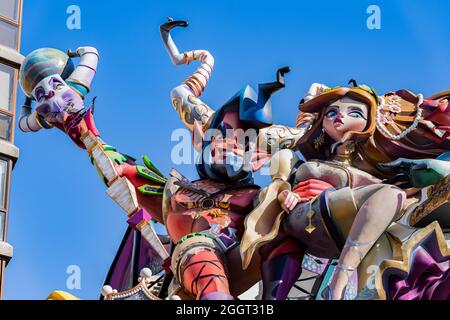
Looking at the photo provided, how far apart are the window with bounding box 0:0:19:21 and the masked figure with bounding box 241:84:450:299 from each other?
3.67m

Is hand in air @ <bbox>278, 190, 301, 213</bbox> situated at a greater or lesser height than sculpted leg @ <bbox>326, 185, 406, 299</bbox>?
greater

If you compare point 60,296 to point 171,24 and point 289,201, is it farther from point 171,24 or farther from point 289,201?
point 171,24

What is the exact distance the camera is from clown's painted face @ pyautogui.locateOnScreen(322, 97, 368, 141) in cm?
1332

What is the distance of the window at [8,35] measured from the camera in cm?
1576

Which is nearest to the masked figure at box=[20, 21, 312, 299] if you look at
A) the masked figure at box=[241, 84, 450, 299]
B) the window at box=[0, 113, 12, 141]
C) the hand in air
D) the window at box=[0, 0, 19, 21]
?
the window at box=[0, 113, 12, 141]

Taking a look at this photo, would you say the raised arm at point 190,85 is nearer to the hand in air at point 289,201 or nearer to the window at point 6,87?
the window at point 6,87

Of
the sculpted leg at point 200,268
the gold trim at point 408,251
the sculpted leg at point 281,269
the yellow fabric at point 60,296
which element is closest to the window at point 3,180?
the sculpted leg at point 200,268

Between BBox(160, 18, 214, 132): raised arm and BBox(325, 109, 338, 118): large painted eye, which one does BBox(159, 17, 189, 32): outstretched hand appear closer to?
BBox(160, 18, 214, 132): raised arm

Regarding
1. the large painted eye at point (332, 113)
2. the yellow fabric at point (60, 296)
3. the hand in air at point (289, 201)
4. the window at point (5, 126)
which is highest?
the window at point (5, 126)

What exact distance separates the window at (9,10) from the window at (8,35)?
12 cm

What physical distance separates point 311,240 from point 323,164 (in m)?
0.80

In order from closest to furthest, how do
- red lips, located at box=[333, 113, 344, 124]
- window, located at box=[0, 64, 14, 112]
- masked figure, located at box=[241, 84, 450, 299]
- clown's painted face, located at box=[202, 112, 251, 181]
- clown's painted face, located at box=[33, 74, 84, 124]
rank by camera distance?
masked figure, located at box=[241, 84, 450, 299], red lips, located at box=[333, 113, 344, 124], clown's painted face, located at box=[202, 112, 251, 181], clown's painted face, located at box=[33, 74, 84, 124], window, located at box=[0, 64, 14, 112]
